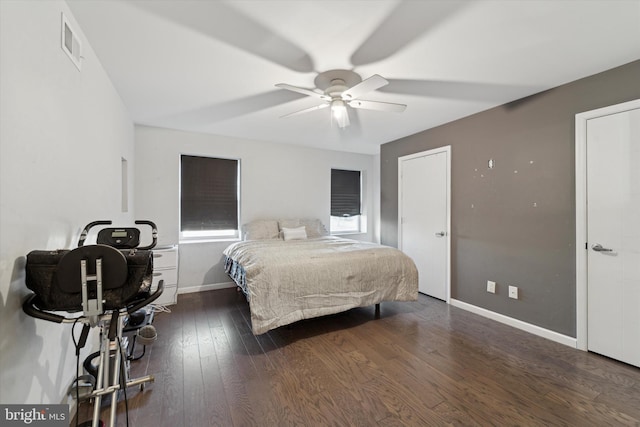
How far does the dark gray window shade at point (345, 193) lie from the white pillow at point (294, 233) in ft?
4.34

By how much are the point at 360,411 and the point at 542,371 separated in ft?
5.09

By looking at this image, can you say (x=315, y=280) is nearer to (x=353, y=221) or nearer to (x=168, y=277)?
(x=168, y=277)

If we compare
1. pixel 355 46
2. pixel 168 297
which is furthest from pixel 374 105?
pixel 168 297

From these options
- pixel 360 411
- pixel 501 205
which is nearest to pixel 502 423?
pixel 360 411

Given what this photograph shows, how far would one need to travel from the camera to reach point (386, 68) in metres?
2.21

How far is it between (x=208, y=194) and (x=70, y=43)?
2.83 meters

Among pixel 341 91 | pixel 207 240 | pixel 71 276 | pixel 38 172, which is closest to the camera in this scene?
pixel 71 276

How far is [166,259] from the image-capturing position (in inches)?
134

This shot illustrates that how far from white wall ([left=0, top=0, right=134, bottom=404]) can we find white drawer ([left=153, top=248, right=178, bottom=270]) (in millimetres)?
1613

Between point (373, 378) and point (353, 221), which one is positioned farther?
point (353, 221)

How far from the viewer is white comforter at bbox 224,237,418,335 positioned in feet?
7.97

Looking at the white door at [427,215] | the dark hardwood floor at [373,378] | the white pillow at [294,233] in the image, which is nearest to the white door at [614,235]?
the dark hardwood floor at [373,378]

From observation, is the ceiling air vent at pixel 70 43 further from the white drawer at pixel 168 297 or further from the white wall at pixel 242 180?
the white drawer at pixel 168 297

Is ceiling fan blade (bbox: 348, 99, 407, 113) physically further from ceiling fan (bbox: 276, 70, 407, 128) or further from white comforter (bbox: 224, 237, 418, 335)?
white comforter (bbox: 224, 237, 418, 335)
